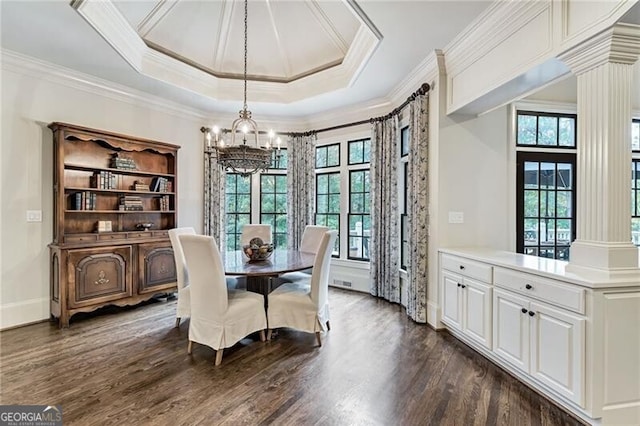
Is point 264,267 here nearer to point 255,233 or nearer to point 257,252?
point 257,252

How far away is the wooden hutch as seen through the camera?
3.72 metres

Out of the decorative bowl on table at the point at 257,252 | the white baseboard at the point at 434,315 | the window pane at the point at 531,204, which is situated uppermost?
the window pane at the point at 531,204

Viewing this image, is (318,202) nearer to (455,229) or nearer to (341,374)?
(455,229)

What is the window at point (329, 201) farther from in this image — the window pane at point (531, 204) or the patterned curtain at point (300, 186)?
the window pane at point (531, 204)

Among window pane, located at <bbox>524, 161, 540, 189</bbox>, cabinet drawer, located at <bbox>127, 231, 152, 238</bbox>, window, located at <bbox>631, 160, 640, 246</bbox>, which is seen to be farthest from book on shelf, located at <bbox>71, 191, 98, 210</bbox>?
window, located at <bbox>631, 160, 640, 246</bbox>

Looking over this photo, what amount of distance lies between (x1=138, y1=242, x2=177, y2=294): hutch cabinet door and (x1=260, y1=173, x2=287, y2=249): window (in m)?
1.84

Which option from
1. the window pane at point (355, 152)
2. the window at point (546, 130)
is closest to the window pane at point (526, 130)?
the window at point (546, 130)

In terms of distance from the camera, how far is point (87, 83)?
4188 mm

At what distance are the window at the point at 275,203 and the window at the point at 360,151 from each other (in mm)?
1357

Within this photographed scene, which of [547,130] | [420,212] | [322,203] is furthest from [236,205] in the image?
[547,130]

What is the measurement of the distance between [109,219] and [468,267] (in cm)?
453

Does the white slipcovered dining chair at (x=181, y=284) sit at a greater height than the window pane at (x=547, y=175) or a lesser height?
lesser

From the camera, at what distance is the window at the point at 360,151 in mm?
5293

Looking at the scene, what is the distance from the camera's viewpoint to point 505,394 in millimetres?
2344
